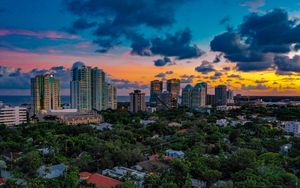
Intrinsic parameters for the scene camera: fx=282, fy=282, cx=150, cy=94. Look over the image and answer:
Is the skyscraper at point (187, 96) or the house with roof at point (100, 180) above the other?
the skyscraper at point (187, 96)

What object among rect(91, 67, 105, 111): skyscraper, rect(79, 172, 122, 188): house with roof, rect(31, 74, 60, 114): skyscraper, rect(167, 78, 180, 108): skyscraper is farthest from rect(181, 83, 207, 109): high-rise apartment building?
rect(79, 172, 122, 188): house with roof

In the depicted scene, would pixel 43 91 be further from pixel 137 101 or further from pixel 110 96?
pixel 137 101

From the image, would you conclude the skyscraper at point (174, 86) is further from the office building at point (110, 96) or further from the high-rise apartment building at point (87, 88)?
the high-rise apartment building at point (87, 88)

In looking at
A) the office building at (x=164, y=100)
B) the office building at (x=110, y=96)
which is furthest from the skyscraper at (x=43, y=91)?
the office building at (x=164, y=100)

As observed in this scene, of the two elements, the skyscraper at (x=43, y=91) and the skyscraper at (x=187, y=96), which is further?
the skyscraper at (x=187, y=96)

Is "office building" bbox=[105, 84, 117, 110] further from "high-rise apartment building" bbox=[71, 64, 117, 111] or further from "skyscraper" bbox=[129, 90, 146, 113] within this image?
"skyscraper" bbox=[129, 90, 146, 113]

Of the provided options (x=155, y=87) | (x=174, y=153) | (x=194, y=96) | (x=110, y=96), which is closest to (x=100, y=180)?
(x=174, y=153)

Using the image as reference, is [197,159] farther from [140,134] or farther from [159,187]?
[140,134]
